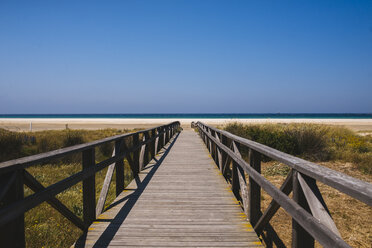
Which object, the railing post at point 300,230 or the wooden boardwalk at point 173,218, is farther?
the wooden boardwalk at point 173,218

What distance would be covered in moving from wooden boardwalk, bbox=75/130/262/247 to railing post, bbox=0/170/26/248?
3.32ft

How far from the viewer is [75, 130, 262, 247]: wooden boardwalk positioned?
3.08 meters

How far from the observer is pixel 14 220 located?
2.02 meters

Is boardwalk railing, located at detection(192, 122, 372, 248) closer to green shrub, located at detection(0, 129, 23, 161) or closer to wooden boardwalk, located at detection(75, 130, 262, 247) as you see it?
wooden boardwalk, located at detection(75, 130, 262, 247)

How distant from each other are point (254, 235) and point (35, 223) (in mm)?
3511

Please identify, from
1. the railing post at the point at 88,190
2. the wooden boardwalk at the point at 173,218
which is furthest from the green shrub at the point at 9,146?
the railing post at the point at 88,190

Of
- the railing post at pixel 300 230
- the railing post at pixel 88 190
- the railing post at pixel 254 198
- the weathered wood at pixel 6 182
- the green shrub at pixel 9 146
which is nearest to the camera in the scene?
the weathered wood at pixel 6 182

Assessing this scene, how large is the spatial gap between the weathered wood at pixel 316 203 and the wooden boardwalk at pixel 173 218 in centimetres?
138

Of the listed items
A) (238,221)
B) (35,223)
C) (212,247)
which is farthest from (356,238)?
(35,223)

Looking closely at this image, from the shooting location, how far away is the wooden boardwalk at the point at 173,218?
3.08 metres

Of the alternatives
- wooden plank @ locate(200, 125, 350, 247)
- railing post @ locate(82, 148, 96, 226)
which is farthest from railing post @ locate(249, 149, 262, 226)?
railing post @ locate(82, 148, 96, 226)

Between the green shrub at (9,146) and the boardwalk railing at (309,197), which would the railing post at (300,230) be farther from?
the green shrub at (9,146)

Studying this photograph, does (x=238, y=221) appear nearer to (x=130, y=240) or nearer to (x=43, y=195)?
(x=130, y=240)

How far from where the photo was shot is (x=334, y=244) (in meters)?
1.47
